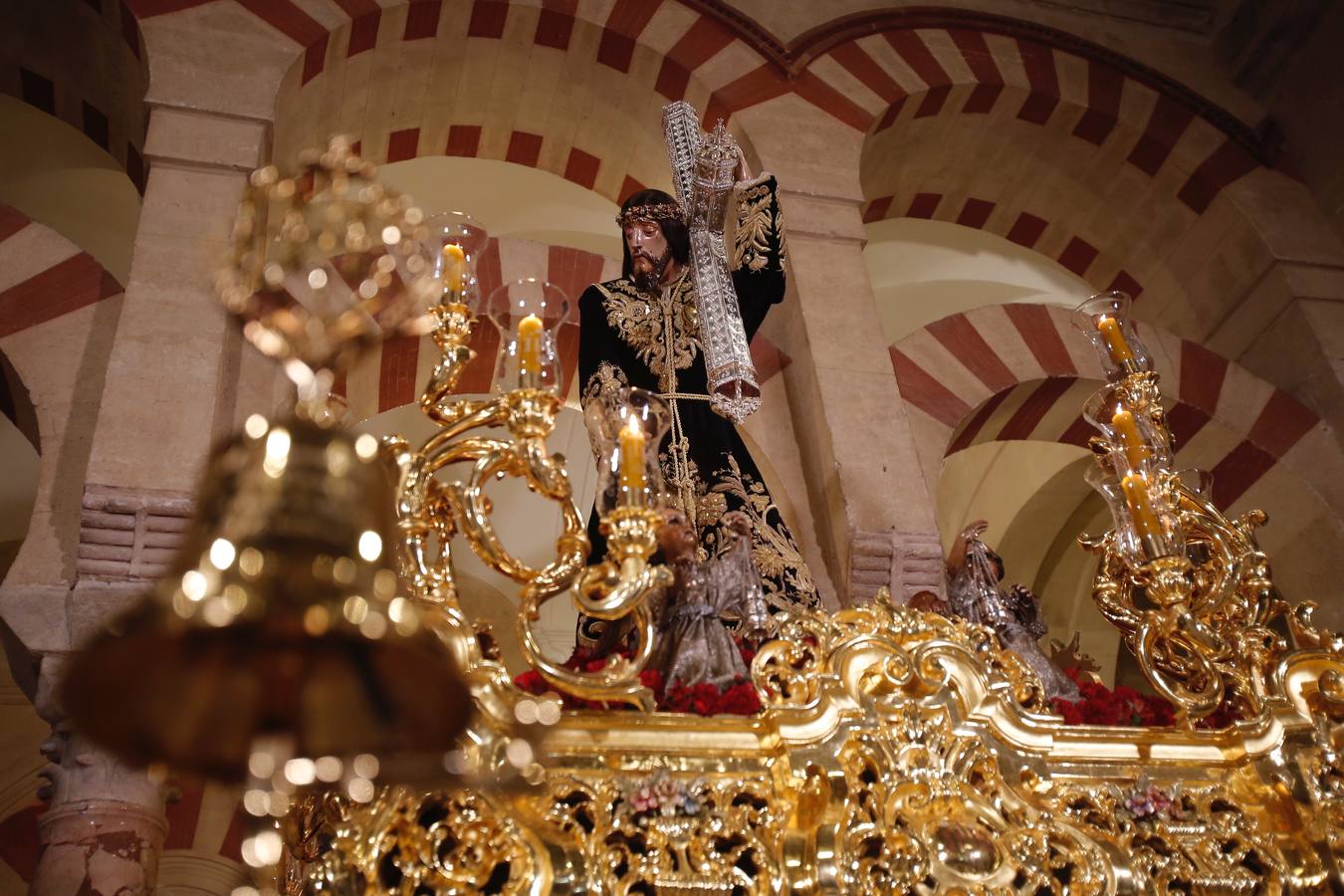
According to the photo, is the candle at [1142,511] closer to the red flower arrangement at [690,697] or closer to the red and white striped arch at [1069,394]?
the red flower arrangement at [690,697]

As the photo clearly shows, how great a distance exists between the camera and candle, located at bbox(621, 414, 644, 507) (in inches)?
79.6

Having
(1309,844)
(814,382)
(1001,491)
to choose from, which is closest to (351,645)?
(1309,844)

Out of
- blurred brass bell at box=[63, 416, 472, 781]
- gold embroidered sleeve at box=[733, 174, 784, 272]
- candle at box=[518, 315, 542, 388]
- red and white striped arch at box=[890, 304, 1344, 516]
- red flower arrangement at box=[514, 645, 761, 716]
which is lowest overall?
blurred brass bell at box=[63, 416, 472, 781]

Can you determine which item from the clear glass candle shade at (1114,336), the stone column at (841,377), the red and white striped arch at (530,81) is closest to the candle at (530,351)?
the clear glass candle shade at (1114,336)

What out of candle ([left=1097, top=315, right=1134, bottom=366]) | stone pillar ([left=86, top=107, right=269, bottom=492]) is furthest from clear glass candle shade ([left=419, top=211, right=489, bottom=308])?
candle ([left=1097, top=315, right=1134, bottom=366])

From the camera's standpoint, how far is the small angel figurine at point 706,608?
244 cm

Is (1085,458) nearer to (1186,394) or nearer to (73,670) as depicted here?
(1186,394)

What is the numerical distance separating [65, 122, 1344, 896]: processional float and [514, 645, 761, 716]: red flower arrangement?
69mm

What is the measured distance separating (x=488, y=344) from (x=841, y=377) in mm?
1630

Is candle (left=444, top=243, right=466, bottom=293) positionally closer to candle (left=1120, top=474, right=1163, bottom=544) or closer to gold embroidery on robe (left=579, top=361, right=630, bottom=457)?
gold embroidery on robe (left=579, top=361, right=630, bottom=457)

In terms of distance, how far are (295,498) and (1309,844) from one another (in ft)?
6.38

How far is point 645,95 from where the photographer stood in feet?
17.8

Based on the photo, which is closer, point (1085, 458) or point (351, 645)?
point (351, 645)

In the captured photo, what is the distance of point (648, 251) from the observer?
3.73 m
